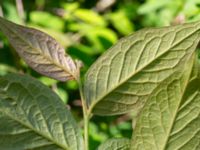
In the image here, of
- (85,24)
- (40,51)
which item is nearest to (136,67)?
(40,51)

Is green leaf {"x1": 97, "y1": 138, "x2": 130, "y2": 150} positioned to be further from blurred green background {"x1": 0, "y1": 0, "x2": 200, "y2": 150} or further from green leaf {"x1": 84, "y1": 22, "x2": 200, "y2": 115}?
blurred green background {"x1": 0, "y1": 0, "x2": 200, "y2": 150}

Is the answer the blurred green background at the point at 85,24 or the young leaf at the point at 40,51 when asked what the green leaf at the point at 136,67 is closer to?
the young leaf at the point at 40,51

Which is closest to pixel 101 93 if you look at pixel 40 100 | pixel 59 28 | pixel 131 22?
pixel 40 100

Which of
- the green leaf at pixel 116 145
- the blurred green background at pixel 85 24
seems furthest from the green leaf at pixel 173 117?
the blurred green background at pixel 85 24

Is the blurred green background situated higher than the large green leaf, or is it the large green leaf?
the large green leaf

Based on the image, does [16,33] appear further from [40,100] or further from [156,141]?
[156,141]

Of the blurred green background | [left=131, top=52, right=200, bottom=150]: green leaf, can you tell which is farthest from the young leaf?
the blurred green background
